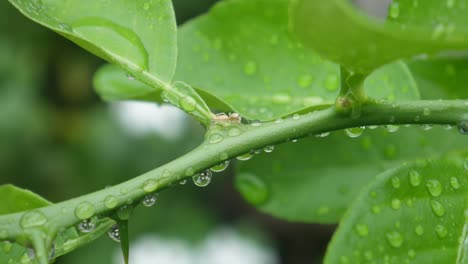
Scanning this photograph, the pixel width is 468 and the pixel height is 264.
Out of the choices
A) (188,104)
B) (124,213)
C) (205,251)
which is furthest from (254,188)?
(205,251)

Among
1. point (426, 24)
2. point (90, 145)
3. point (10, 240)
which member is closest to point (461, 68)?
point (426, 24)

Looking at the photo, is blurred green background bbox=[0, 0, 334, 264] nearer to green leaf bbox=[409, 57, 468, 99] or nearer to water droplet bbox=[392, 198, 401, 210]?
green leaf bbox=[409, 57, 468, 99]

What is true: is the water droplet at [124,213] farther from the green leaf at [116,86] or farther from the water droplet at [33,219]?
the green leaf at [116,86]

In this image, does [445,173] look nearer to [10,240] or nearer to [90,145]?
[10,240]

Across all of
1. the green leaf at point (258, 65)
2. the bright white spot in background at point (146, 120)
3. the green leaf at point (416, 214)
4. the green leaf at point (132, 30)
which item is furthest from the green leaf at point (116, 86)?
the bright white spot in background at point (146, 120)

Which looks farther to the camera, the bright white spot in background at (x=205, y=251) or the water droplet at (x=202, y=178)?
the bright white spot in background at (x=205, y=251)

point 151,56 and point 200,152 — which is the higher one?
point 151,56

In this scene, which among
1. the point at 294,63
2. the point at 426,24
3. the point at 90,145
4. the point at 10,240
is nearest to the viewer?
the point at 10,240
